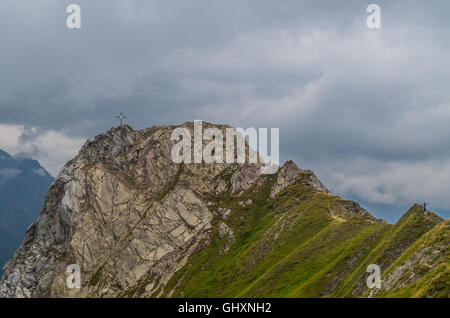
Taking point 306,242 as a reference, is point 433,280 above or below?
below

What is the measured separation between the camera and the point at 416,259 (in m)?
93.9

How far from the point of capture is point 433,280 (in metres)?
77.2

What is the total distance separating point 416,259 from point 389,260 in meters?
16.7
